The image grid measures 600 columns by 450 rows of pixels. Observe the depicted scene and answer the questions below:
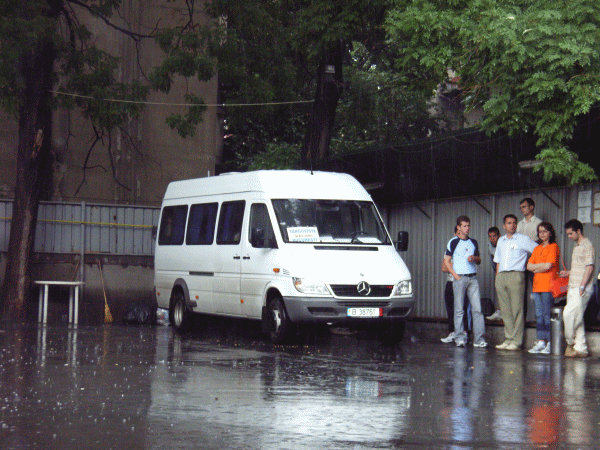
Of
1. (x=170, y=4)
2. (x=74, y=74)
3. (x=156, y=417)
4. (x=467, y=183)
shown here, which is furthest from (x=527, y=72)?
(x=170, y=4)

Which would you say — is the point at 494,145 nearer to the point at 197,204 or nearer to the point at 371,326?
the point at 371,326

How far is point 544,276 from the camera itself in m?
14.2

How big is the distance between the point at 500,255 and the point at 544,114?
2.30 meters

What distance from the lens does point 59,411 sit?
7848 millimetres

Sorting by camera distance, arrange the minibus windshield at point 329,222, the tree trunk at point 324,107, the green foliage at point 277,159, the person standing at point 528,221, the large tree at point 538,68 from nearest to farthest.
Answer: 1. the large tree at point 538,68
2. the minibus windshield at point 329,222
3. the person standing at point 528,221
4. the tree trunk at point 324,107
5. the green foliage at point 277,159

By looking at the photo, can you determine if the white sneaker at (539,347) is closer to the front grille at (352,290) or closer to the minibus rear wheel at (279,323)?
the front grille at (352,290)

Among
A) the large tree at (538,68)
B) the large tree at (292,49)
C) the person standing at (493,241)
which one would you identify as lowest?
the person standing at (493,241)

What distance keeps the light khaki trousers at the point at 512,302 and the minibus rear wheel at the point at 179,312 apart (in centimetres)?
525

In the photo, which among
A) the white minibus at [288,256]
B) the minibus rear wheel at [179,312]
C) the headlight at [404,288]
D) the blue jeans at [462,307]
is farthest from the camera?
the minibus rear wheel at [179,312]

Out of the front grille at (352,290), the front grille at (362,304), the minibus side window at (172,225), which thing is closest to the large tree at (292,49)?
the minibus side window at (172,225)

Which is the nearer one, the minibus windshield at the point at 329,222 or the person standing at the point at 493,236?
the minibus windshield at the point at 329,222

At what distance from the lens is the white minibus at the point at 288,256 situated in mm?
14203

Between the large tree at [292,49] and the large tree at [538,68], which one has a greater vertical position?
the large tree at [292,49]

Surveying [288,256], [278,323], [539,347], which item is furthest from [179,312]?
[539,347]
